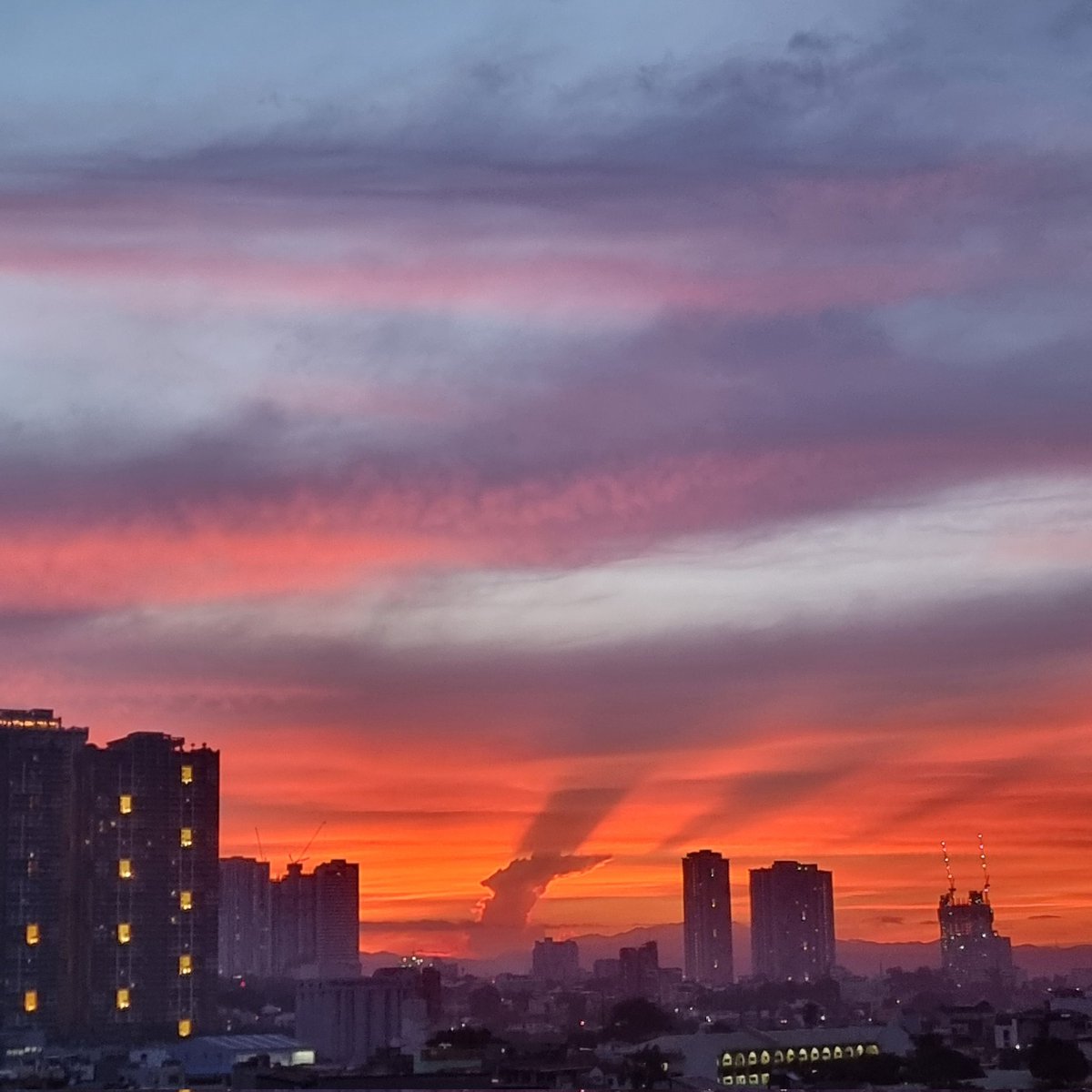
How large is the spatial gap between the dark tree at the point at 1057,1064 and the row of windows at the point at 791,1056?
20179 mm

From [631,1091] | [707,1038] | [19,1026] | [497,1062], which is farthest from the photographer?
[19,1026]

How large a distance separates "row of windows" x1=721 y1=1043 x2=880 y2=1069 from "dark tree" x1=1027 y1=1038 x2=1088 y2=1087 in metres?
20.2

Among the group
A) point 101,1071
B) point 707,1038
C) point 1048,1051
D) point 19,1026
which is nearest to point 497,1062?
point 707,1038

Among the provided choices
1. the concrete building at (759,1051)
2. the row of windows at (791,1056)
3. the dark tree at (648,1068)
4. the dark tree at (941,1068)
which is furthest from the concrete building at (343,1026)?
the dark tree at (941,1068)

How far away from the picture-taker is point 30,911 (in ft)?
655

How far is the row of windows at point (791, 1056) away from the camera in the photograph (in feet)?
514

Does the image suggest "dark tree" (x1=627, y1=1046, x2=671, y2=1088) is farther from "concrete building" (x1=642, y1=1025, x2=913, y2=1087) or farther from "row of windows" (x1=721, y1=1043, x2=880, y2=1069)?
"row of windows" (x1=721, y1=1043, x2=880, y2=1069)

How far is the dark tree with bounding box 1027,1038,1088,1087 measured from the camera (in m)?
140

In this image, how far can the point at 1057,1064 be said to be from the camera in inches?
5645

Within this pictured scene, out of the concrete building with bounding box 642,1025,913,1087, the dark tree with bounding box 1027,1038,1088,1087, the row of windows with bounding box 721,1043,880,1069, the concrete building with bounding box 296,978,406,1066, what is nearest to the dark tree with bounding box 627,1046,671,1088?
the concrete building with bounding box 642,1025,913,1087

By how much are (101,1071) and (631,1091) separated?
54.7m

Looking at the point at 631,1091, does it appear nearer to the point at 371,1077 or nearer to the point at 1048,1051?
the point at 371,1077

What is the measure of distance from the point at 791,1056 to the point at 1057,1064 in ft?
87.8

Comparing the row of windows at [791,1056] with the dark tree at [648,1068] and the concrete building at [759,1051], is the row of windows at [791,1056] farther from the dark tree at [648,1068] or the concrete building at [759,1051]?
the dark tree at [648,1068]
